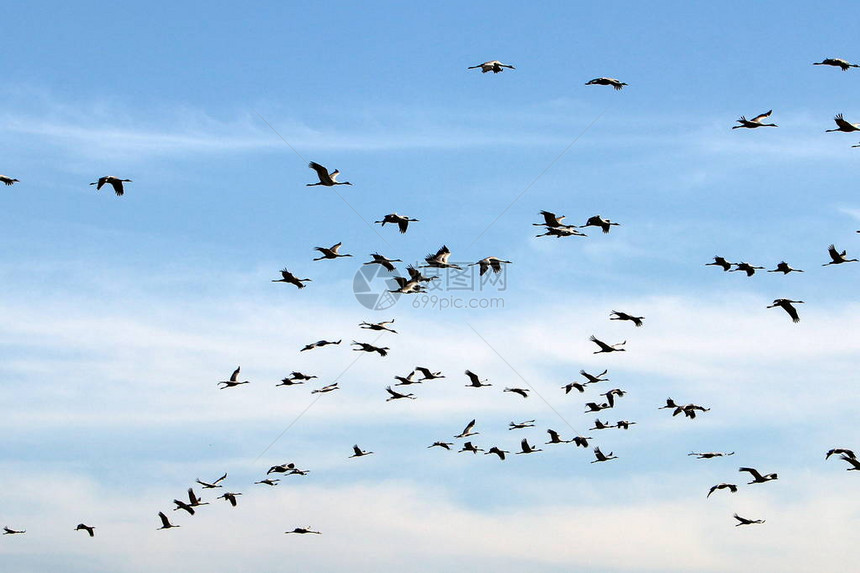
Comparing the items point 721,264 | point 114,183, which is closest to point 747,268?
point 721,264

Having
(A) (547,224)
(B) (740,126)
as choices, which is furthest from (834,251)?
(A) (547,224)

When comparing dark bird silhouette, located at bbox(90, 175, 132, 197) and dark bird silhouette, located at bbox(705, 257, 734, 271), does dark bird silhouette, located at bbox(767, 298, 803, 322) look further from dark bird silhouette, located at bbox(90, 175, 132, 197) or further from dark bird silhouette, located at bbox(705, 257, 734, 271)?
dark bird silhouette, located at bbox(90, 175, 132, 197)

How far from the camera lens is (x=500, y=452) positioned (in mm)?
70625

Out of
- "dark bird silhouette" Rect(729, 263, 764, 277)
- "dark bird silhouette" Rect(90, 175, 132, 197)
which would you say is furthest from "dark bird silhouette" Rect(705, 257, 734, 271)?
"dark bird silhouette" Rect(90, 175, 132, 197)

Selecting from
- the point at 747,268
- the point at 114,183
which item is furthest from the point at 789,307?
the point at 114,183

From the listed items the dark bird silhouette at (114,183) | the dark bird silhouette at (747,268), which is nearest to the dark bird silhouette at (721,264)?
the dark bird silhouette at (747,268)

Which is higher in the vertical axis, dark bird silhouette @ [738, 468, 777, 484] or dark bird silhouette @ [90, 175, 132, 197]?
dark bird silhouette @ [90, 175, 132, 197]

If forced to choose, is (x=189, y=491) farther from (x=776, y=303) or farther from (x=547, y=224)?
(x=776, y=303)

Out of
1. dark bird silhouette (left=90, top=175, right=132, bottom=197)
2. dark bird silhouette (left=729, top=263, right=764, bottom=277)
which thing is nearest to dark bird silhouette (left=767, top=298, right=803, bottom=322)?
dark bird silhouette (left=729, top=263, right=764, bottom=277)

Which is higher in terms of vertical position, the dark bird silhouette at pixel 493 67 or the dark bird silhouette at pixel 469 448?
the dark bird silhouette at pixel 493 67

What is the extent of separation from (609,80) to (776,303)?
13826 mm

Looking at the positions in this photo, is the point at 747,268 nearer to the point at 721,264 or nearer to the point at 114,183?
the point at 721,264

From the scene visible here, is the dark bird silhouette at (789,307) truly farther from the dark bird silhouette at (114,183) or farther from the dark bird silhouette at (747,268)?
the dark bird silhouette at (114,183)

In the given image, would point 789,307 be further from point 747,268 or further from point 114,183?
point 114,183
